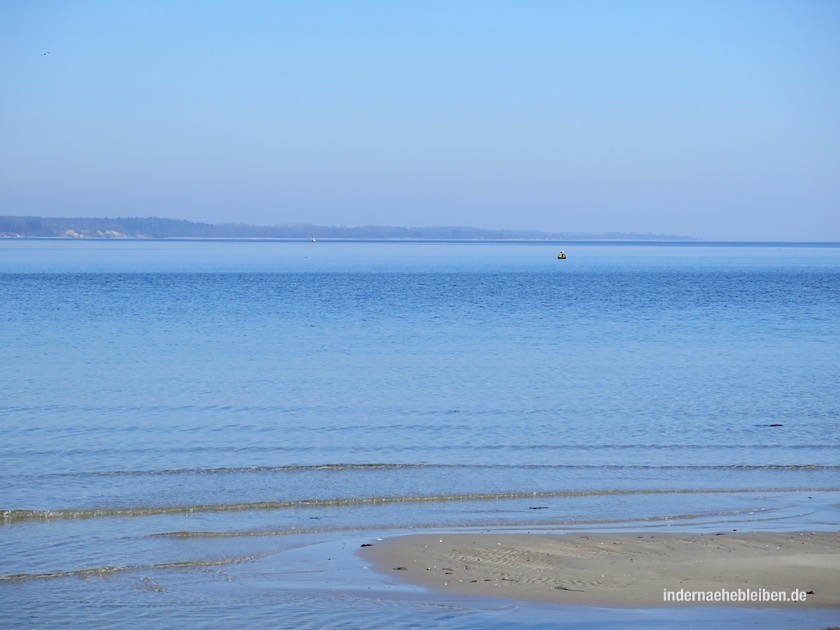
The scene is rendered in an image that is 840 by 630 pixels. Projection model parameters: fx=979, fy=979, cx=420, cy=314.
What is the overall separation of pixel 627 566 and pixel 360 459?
6384mm

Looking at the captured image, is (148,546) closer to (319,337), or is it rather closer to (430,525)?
(430,525)

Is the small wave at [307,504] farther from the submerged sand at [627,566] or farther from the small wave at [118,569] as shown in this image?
the small wave at [118,569]

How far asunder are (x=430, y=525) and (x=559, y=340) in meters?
23.0

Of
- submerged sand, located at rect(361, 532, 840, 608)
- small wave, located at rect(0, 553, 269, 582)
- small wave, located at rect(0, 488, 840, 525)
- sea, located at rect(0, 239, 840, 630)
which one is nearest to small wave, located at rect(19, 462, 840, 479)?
sea, located at rect(0, 239, 840, 630)

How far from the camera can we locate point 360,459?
1523 centimetres

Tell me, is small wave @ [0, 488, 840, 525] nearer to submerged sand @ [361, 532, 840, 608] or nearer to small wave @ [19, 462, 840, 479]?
small wave @ [19, 462, 840, 479]

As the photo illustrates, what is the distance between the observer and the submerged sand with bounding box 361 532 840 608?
28.6ft

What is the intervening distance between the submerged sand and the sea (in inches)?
12.6

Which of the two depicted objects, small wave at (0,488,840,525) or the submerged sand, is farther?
small wave at (0,488,840,525)

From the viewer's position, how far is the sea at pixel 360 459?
880 centimetres

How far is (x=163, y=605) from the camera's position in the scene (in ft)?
28.0

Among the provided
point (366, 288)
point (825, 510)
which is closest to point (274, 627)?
point (825, 510)

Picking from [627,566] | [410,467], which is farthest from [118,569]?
[410,467]

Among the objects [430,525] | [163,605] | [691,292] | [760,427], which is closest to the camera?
[163,605]
